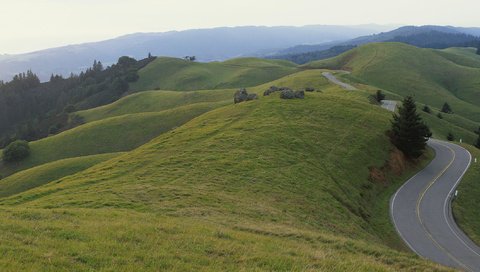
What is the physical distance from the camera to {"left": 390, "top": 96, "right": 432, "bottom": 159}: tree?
5406 centimetres

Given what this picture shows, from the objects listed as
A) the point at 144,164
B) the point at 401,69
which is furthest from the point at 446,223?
the point at 401,69

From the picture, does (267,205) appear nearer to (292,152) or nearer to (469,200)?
(292,152)

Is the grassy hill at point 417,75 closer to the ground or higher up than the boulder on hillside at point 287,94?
closer to the ground

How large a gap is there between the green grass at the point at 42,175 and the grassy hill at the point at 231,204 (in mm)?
22003

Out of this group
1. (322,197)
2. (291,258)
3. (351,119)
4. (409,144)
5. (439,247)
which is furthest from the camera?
(351,119)

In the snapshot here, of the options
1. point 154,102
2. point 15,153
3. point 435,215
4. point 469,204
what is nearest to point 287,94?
point 469,204

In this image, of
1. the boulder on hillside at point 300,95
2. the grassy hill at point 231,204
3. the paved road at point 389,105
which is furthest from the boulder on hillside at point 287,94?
the paved road at point 389,105

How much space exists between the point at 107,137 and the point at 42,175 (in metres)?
29.2

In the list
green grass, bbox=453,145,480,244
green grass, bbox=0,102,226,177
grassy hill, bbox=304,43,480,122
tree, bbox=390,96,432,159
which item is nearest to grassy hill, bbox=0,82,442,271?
tree, bbox=390,96,432,159

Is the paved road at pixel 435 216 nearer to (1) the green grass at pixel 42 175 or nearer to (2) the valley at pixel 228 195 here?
(2) the valley at pixel 228 195

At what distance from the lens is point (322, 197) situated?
115 feet

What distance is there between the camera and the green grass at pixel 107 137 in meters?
85.9

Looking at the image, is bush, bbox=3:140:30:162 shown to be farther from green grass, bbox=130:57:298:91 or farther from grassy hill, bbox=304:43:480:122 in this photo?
grassy hill, bbox=304:43:480:122

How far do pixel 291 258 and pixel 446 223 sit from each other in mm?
28598
